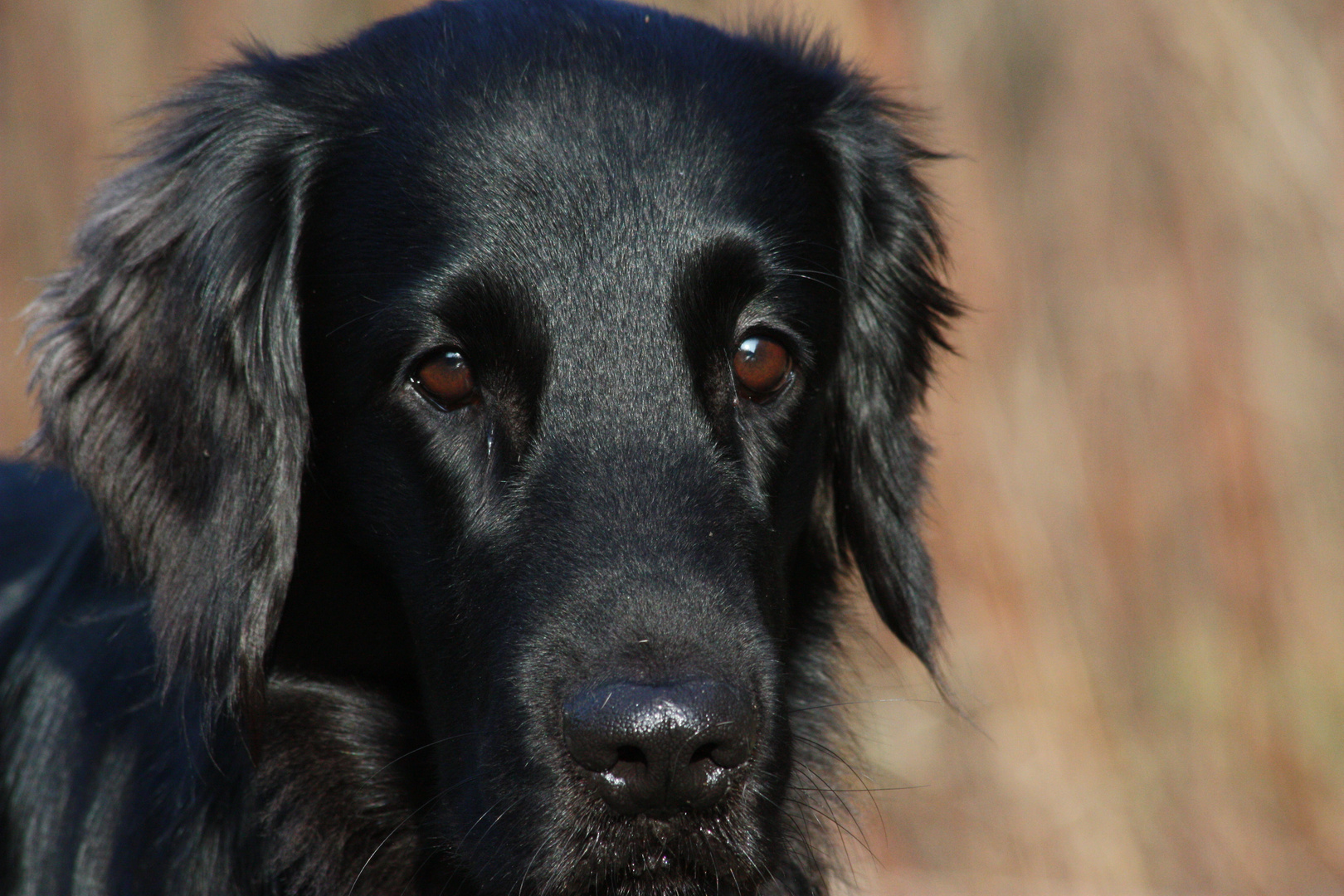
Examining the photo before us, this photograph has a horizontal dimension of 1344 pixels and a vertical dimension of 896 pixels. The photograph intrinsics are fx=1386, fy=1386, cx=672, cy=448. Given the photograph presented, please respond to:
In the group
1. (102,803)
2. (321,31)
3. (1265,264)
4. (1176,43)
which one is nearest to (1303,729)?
(1265,264)

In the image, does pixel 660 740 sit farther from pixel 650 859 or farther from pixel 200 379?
pixel 200 379

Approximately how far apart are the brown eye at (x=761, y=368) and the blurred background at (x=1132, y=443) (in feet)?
10.6

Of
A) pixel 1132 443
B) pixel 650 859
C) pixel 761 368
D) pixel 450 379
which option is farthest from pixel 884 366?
pixel 1132 443

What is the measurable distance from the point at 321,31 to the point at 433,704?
20.6ft

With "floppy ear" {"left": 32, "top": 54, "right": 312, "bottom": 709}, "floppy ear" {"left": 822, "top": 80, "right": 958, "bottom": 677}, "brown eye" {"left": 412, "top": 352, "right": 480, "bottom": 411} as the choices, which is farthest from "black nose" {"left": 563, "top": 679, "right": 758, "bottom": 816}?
"floppy ear" {"left": 822, "top": 80, "right": 958, "bottom": 677}

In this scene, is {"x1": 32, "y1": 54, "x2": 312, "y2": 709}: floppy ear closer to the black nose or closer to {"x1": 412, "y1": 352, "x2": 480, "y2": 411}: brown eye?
{"x1": 412, "y1": 352, "x2": 480, "y2": 411}: brown eye

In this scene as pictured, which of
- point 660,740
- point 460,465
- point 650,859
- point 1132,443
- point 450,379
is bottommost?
point 1132,443

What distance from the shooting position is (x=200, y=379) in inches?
105

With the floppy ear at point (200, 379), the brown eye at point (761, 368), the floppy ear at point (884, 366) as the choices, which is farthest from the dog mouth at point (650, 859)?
the floppy ear at point (884, 366)

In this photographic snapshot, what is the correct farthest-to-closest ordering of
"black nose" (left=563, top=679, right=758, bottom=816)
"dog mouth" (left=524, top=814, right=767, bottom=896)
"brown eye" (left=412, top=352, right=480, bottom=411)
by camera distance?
1. "brown eye" (left=412, top=352, right=480, bottom=411)
2. "dog mouth" (left=524, top=814, right=767, bottom=896)
3. "black nose" (left=563, top=679, right=758, bottom=816)

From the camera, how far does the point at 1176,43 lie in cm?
593

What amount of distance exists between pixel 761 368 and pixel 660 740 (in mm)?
914

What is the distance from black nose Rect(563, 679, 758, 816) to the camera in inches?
82.0

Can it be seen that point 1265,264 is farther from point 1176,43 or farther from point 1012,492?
point 1012,492
